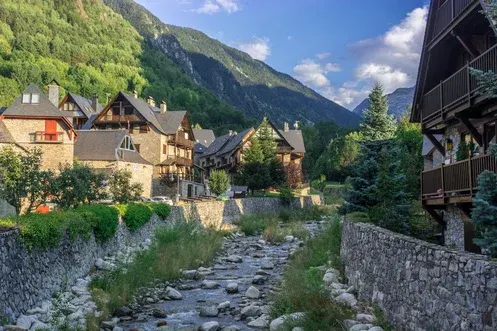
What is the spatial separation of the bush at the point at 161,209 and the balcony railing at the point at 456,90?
52.1 feet

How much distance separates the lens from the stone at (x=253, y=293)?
54.5 feet

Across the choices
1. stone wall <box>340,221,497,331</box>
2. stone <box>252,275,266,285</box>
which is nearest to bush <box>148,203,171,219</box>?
stone <box>252,275,266,285</box>

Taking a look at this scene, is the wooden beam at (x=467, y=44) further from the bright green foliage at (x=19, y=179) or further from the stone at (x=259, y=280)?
the bright green foliage at (x=19, y=179)

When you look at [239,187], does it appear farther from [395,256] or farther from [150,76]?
[150,76]

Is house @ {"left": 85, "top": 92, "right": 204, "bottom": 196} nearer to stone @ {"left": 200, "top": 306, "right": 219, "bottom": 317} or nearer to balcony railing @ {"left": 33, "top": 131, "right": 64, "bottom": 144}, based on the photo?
balcony railing @ {"left": 33, "top": 131, "right": 64, "bottom": 144}

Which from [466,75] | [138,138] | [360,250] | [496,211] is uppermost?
[138,138]

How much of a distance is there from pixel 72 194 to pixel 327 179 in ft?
204

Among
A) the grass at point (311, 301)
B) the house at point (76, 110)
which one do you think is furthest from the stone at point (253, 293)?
the house at point (76, 110)

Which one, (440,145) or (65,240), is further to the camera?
(440,145)

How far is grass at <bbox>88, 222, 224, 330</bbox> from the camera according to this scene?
1490 centimetres

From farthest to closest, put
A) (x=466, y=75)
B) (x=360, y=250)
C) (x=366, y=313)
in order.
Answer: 1. (x=466, y=75)
2. (x=360, y=250)
3. (x=366, y=313)

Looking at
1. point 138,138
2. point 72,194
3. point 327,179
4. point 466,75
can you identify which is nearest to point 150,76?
point 327,179

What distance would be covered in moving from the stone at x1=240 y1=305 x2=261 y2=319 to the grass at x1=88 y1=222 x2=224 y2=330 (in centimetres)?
373

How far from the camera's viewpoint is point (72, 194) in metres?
22.1
